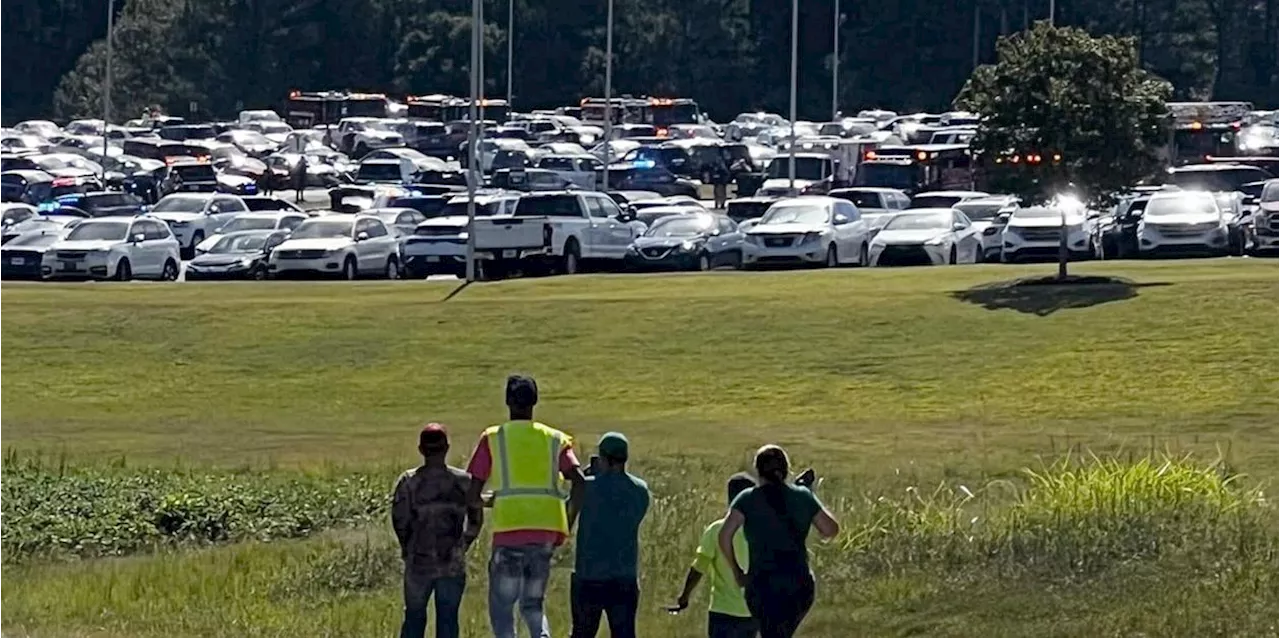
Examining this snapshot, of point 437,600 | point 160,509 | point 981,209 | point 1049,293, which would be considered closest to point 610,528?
point 437,600

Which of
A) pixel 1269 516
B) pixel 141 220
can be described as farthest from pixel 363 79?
pixel 1269 516

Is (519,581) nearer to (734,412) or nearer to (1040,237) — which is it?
(734,412)

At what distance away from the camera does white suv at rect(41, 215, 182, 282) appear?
49.3 m

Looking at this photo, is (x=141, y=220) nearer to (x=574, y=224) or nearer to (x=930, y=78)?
(x=574, y=224)

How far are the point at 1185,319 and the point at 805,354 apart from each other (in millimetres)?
5204

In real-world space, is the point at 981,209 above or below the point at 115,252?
above

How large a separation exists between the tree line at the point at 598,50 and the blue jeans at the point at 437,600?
100 metres

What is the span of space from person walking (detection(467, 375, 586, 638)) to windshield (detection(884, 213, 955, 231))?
35.0 meters

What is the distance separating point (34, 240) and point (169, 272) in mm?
3265

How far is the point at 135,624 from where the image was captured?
17.6 m

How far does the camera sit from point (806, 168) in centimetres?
7544

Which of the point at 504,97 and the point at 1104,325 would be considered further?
the point at 504,97

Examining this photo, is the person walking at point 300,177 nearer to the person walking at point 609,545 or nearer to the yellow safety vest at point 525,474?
the yellow safety vest at point 525,474

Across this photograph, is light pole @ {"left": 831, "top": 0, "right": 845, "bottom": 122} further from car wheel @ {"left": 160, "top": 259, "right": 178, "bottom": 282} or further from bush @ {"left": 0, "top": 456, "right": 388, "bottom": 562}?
bush @ {"left": 0, "top": 456, "right": 388, "bottom": 562}
